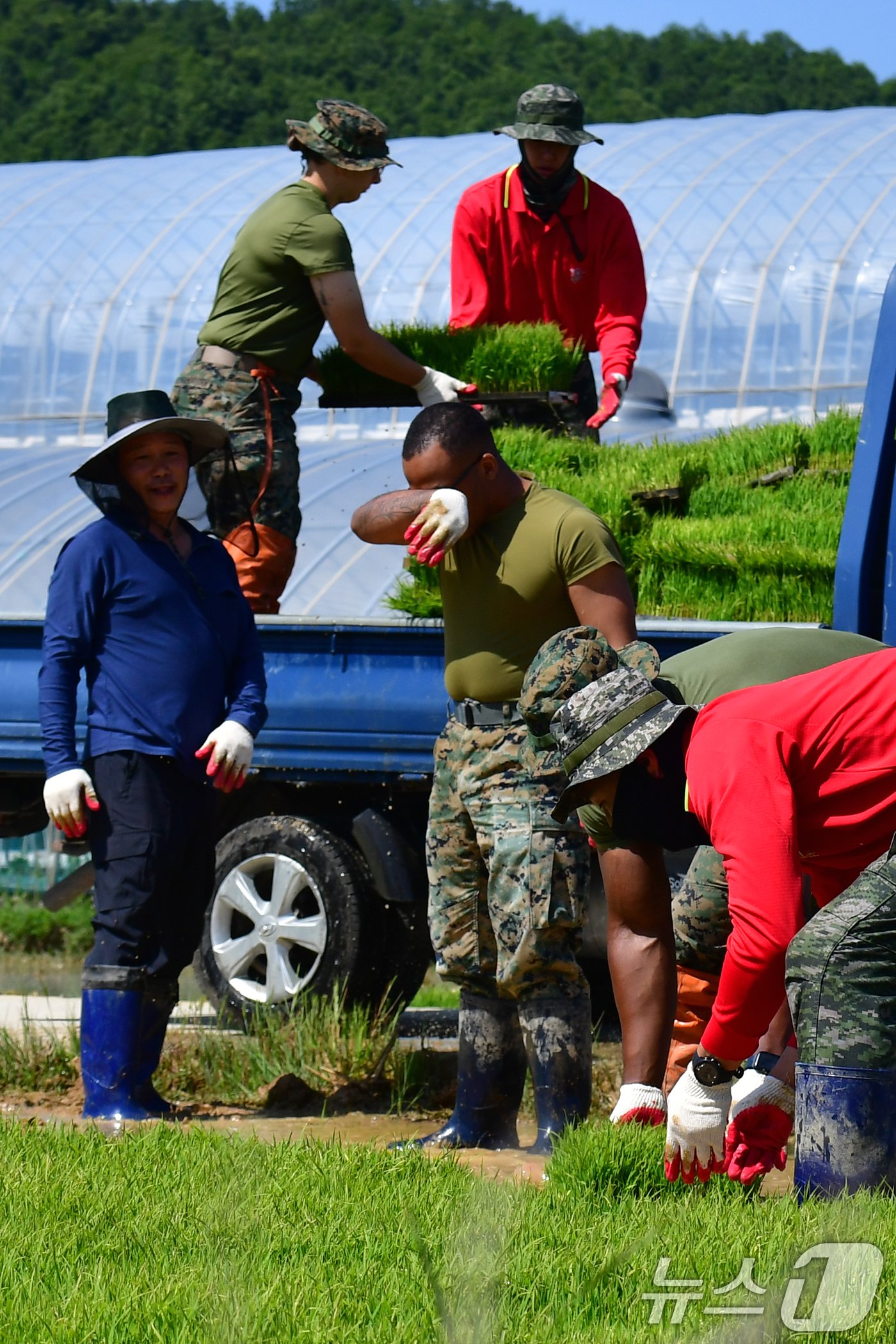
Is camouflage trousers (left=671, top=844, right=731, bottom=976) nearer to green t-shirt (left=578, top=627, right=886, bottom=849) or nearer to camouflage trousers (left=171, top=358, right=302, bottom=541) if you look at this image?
green t-shirt (left=578, top=627, right=886, bottom=849)

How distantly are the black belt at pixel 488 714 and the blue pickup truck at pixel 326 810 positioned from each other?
102 centimetres

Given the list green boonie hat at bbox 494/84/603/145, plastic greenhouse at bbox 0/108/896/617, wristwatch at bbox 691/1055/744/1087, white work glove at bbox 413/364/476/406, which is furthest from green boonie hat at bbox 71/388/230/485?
plastic greenhouse at bbox 0/108/896/617

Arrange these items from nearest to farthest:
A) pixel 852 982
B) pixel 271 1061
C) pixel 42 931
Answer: pixel 852 982 → pixel 271 1061 → pixel 42 931

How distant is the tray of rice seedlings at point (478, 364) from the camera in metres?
6.71

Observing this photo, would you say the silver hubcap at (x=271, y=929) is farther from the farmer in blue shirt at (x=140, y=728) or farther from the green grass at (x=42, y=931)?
the green grass at (x=42, y=931)

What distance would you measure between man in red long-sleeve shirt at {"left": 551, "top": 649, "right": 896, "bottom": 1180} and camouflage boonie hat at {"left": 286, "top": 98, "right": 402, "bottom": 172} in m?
3.21

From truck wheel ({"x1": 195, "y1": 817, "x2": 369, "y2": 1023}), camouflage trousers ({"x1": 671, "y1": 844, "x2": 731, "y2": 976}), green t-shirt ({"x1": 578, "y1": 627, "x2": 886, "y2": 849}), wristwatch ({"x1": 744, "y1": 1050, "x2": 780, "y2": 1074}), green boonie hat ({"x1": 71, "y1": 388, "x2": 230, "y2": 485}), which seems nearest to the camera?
green t-shirt ({"x1": 578, "y1": 627, "x2": 886, "y2": 849})

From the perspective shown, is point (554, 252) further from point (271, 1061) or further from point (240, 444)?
point (271, 1061)

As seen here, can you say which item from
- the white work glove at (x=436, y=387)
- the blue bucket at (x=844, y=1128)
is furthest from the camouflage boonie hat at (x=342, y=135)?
the blue bucket at (x=844, y=1128)

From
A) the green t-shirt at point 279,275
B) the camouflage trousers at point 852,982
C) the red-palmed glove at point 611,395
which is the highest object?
the green t-shirt at point 279,275

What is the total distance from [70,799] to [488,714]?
1.29 m

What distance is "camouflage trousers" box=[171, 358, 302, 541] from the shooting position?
20.8 feet

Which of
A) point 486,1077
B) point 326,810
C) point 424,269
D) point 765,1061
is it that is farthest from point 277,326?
point 424,269

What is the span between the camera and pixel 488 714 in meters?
4.84
